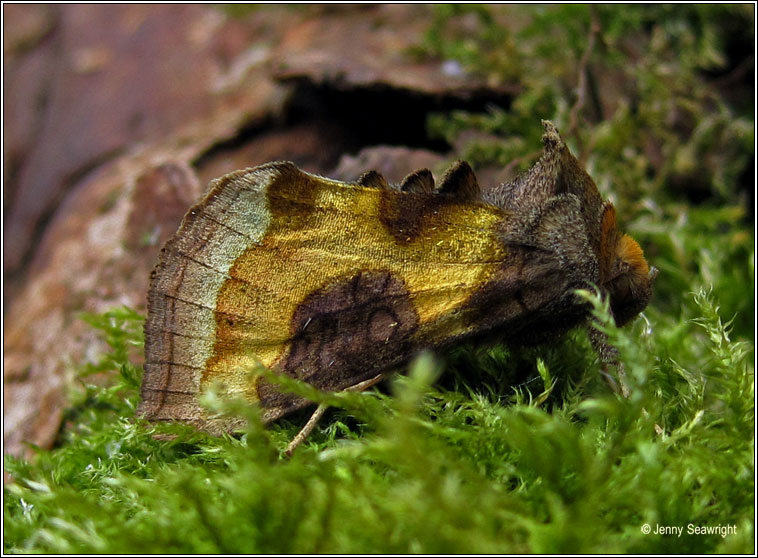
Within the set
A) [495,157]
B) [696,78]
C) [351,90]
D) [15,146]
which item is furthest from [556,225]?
[15,146]

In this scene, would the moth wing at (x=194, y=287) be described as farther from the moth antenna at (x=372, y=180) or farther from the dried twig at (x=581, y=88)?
the dried twig at (x=581, y=88)

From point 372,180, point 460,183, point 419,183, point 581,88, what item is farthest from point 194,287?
point 581,88

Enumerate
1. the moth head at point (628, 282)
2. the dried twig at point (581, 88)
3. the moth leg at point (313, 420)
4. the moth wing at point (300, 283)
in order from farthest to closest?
1. the dried twig at point (581, 88)
2. the moth head at point (628, 282)
3. the moth wing at point (300, 283)
4. the moth leg at point (313, 420)

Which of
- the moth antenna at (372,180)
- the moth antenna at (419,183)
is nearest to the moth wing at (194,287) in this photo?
the moth antenna at (372,180)

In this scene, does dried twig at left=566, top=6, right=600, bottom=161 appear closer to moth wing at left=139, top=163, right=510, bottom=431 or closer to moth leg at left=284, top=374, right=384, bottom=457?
moth wing at left=139, top=163, right=510, bottom=431

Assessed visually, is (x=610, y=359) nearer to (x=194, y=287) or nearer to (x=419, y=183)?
(x=419, y=183)

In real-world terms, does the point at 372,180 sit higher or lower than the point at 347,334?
higher

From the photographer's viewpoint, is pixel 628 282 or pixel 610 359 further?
pixel 628 282
